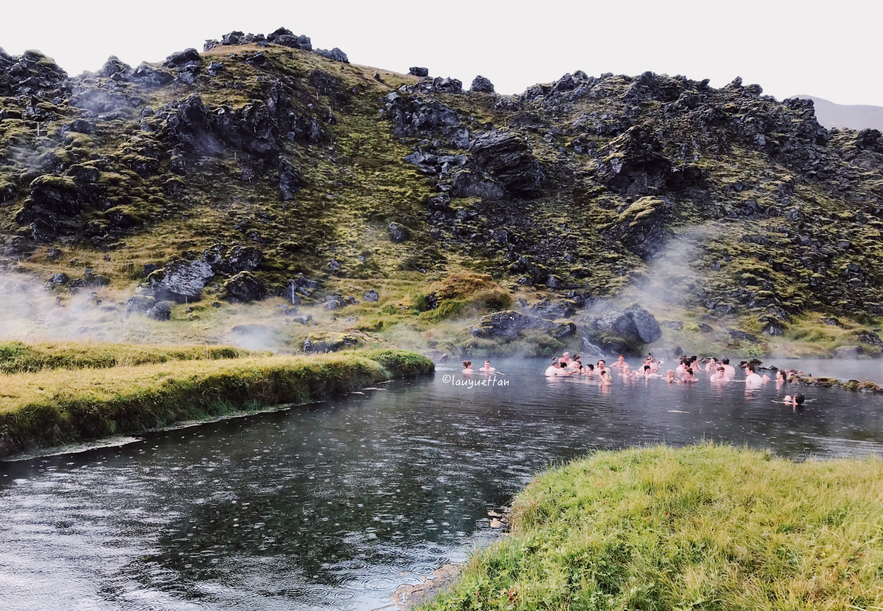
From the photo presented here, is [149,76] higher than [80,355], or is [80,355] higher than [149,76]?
[149,76]

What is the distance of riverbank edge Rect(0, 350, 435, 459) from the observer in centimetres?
1918

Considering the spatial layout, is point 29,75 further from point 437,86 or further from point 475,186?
point 437,86

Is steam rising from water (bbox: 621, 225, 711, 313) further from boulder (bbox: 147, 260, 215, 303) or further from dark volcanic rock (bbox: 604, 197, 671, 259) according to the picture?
boulder (bbox: 147, 260, 215, 303)

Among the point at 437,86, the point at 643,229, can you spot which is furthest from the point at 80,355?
the point at 437,86

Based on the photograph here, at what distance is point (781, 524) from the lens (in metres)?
8.70

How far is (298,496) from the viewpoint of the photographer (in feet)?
49.6

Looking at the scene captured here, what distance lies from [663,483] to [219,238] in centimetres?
9160

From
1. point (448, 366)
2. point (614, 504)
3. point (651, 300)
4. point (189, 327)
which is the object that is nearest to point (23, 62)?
point (189, 327)

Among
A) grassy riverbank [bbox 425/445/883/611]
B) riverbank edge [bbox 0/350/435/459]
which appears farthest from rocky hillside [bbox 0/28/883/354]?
grassy riverbank [bbox 425/445/883/611]

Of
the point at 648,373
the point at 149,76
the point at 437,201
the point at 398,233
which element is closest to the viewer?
the point at 648,373

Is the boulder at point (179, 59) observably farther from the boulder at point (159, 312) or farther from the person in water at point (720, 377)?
the person in water at point (720, 377)

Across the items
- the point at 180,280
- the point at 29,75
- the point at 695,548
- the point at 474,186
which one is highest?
the point at 29,75

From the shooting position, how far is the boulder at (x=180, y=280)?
7244 cm

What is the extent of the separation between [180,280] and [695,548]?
259 feet
